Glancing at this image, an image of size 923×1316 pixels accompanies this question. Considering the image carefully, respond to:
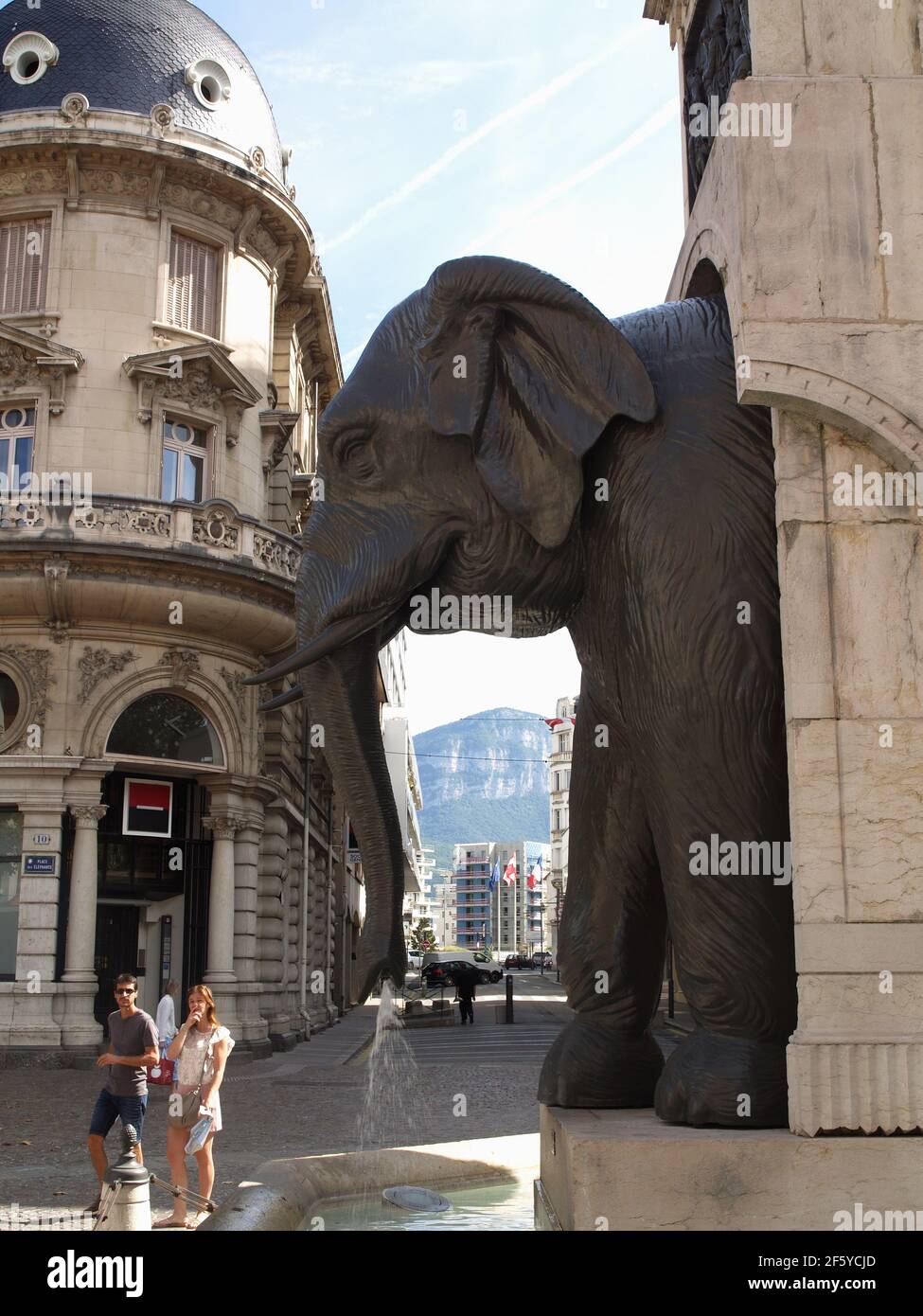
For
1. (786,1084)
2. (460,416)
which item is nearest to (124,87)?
(460,416)

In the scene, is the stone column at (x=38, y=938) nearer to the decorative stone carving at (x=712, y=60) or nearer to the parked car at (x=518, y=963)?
the decorative stone carving at (x=712, y=60)

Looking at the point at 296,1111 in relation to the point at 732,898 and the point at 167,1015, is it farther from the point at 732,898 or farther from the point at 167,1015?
the point at 732,898

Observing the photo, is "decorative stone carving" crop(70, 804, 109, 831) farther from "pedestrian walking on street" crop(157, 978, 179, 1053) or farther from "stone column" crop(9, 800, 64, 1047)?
"pedestrian walking on street" crop(157, 978, 179, 1053)

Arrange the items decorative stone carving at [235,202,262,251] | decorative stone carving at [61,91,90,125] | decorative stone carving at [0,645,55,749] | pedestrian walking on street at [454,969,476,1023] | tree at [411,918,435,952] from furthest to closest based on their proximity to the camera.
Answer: tree at [411,918,435,952]
pedestrian walking on street at [454,969,476,1023]
decorative stone carving at [235,202,262,251]
decorative stone carving at [61,91,90,125]
decorative stone carving at [0,645,55,749]

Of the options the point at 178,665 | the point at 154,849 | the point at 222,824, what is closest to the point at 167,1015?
the point at 222,824

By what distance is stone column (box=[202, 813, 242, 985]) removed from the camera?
74.2 feet

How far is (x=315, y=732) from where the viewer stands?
158 inches

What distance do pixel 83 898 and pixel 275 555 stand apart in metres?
6.71

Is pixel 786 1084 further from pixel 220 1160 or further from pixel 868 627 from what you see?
pixel 220 1160

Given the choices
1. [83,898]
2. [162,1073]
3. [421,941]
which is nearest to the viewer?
[162,1073]

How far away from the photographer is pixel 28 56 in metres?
23.9

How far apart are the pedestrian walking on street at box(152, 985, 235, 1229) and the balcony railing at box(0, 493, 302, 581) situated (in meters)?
12.1

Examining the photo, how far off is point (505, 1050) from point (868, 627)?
70.0 ft

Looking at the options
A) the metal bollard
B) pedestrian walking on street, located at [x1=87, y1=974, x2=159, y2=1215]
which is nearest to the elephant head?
the metal bollard
